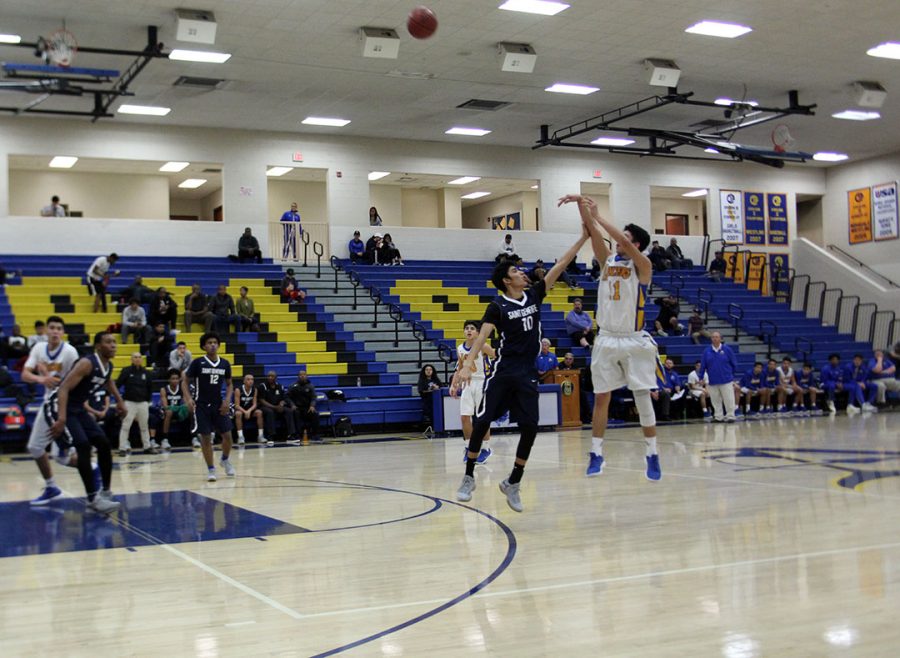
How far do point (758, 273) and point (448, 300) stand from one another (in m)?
10.8

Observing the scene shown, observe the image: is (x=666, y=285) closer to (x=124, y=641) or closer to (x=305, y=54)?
(x=305, y=54)

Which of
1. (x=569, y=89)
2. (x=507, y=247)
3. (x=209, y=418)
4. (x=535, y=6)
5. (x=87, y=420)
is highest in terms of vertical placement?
(x=535, y=6)

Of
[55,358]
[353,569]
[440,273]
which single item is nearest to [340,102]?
[440,273]

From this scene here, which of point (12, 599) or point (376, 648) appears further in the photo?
point (12, 599)

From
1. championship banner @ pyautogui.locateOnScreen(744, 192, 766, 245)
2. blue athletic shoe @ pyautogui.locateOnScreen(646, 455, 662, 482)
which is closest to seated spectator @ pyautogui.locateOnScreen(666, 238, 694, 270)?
championship banner @ pyautogui.locateOnScreen(744, 192, 766, 245)

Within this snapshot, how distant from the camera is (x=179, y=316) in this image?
20.4 m

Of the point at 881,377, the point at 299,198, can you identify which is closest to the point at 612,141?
the point at 881,377

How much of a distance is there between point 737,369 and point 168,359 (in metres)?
12.8

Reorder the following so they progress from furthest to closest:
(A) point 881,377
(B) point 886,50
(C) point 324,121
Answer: (C) point 324,121 → (A) point 881,377 → (B) point 886,50

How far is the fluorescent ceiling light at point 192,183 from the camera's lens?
30422 mm

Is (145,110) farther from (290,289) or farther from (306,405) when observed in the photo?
(306,405)

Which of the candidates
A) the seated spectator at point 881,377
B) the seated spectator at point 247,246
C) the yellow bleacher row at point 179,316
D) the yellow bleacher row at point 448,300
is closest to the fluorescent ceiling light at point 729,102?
the yellow bleacher row at point 448,300

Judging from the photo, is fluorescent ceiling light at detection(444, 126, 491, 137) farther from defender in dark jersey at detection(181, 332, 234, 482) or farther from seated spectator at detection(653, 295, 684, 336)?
defender in dark jersey at detection(181, 332, 234, 482)

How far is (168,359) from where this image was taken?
18109 millimetres
